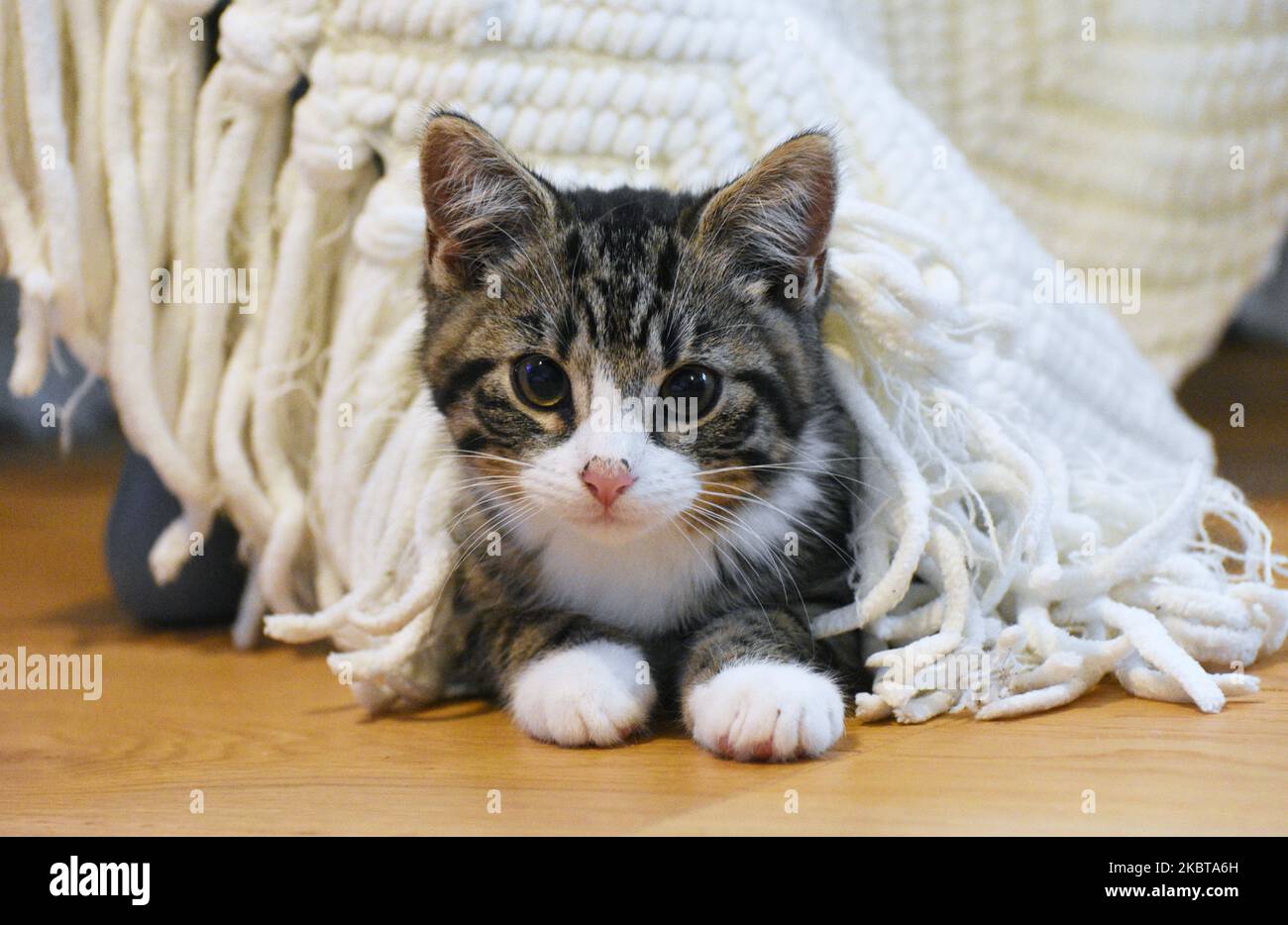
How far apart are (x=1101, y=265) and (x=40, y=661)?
160cm

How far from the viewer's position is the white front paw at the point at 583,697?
114cm

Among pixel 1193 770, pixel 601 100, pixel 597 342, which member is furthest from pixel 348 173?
pixel 1193 770

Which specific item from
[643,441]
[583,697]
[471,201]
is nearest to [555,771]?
[583,697]

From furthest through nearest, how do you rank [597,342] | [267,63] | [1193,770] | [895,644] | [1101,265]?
[1101,265] < [267,63] < [895,644] < [597,342] < [1193,770]

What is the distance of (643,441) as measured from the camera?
3.66ft

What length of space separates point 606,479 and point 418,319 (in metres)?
0.43

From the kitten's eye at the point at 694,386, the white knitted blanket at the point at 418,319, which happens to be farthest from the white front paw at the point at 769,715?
the kitten's eye at the point at 694,386

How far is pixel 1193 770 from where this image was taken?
1.02 metres

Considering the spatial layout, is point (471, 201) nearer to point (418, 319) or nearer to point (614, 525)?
point (418, 319)

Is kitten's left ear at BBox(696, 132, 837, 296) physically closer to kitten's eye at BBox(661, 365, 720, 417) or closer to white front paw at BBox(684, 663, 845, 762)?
kitten's eye at BBox(661, 365, 720, 417)

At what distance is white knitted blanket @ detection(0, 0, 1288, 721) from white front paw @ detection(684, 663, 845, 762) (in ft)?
0.38

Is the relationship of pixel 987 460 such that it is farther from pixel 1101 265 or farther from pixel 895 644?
pixel 1101 265

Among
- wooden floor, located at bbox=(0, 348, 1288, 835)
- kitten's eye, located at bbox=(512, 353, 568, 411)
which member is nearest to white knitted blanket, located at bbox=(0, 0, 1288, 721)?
wooden floor, located at bbox=(0, 348, 1288, 835)

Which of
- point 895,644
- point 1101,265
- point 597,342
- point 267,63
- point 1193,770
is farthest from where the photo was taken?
point 1101,265
